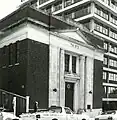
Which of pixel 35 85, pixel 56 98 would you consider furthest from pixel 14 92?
pixel 56 98

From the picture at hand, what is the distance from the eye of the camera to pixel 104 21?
5550 cm

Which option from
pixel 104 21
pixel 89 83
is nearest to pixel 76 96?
pixel 89 83

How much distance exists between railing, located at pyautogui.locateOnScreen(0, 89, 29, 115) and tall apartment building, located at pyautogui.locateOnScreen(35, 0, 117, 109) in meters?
27.5

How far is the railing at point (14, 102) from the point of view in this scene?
23984mm

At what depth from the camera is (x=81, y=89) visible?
30.9 metres

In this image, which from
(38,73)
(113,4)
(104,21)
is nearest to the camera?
(38,73)

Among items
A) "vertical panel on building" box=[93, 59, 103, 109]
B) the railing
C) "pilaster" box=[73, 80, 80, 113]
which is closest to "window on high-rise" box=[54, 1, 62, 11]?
"vertical panel on building" box=[93, 59, 103, 109]

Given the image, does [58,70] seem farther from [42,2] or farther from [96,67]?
[42,2]

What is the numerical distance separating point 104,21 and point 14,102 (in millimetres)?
36468

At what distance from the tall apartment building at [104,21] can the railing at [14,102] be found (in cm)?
2751

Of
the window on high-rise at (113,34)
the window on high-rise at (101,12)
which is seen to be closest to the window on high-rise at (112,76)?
the window on high-rise at (113,34)

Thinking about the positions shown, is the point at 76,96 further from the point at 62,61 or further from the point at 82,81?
the point at 62,61

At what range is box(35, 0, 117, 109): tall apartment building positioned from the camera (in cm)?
5269

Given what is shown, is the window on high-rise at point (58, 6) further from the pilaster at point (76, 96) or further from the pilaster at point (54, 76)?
the pilaster at point (54, 76)
